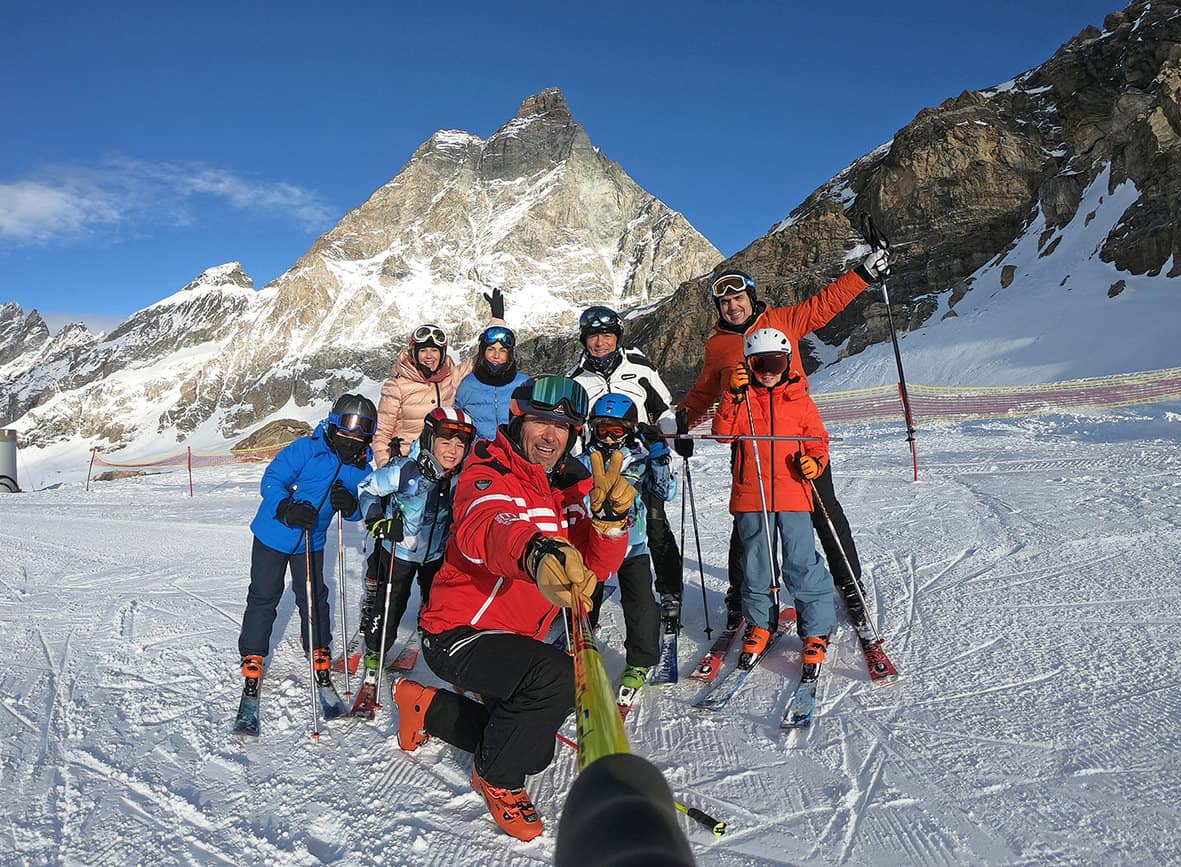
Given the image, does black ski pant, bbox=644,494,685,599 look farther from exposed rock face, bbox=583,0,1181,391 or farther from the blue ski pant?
exposed rock face, bbox=583,0,1181,391

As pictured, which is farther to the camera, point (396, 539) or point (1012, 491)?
point (1012, 491)

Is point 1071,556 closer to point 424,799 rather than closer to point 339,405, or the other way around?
point 424,799

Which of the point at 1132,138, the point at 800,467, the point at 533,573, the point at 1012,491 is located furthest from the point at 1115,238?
the point at 533,573

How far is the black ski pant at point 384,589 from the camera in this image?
14.3 ft

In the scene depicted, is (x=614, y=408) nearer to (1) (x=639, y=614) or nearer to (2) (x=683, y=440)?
(2) (x=683, y=440)

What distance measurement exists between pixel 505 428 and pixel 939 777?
7.57 feet

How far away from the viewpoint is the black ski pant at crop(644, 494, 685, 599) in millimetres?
4395

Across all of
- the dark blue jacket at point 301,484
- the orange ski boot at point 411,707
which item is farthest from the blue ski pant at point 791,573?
the dark blue jacket at point 301,484

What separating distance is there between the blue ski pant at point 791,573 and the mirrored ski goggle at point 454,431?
1680mm

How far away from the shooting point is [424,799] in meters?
2.98

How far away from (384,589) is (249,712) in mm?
989

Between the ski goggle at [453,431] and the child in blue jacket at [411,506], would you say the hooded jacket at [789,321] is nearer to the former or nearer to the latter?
the ski goggle at [453,431]

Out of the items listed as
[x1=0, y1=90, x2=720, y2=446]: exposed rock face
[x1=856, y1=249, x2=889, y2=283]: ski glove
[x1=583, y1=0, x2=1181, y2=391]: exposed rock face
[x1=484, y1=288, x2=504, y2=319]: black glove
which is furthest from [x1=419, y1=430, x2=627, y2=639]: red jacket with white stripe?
[x1=0, y1=90, x2=720, y2=446]: exposed rock face

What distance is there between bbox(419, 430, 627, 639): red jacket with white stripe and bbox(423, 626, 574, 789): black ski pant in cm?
8
